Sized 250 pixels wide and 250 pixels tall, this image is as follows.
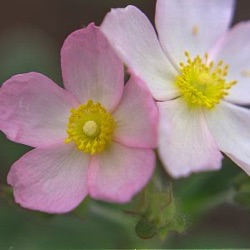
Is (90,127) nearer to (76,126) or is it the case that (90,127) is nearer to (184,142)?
(76,126)

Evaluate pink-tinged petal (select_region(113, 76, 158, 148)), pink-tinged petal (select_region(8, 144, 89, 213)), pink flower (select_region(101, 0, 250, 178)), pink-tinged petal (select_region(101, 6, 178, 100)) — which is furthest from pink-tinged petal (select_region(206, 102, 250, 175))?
pink-tinged petal (select_region(8, 144, 89, 213))

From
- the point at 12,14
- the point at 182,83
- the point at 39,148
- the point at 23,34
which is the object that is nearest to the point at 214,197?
the point at 182,83

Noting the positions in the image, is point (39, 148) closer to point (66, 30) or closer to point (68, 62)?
point (68, 62)

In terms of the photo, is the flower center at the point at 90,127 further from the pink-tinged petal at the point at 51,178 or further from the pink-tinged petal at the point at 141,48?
the pink-tinged petal at the point at 141,48

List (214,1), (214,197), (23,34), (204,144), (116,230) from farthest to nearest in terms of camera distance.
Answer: (23,34) < (116,230) < (214,197) < (214,1) < (204,144)

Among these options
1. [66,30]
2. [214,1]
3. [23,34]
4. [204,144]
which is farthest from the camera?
[66,30]
